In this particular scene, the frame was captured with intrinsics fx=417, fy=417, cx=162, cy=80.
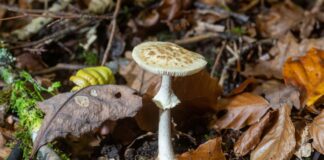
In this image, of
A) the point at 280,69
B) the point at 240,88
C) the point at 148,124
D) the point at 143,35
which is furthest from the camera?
the point at 143,35

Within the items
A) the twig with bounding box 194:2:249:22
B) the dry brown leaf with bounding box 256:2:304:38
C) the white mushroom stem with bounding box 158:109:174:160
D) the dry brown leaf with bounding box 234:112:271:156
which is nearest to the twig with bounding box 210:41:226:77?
the twig with bounding box 194:2:249:22

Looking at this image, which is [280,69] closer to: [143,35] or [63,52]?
[143,35]

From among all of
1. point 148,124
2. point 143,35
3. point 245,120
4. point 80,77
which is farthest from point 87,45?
point 245,120

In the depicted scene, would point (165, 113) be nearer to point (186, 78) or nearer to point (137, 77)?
point (186, 78)

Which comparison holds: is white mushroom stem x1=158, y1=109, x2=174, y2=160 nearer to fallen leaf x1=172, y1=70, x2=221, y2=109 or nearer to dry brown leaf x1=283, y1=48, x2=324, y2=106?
fallen leaf x1=172, y1=70, x2=221, y2=109

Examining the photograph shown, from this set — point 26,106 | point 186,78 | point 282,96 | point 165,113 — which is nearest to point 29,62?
point 26,106
